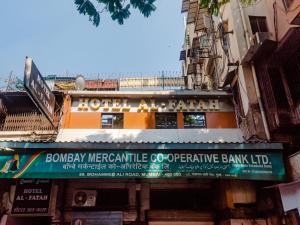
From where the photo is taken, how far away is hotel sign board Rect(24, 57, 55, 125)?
897 centimetres

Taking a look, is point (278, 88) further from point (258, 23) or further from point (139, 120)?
point (139, 120)

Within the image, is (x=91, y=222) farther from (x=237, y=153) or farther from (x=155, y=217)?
(x=237, y=153)

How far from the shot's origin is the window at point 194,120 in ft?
43.3

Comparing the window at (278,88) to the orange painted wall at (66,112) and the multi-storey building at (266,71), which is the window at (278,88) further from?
the orange painted wall at (66,112)

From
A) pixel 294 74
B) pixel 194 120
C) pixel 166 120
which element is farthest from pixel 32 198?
pixel 294 74

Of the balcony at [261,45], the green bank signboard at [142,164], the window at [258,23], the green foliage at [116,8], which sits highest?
the window at [258,23]

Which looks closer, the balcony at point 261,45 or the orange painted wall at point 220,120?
the balcony at point 261,45

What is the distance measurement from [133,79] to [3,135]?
392 inches

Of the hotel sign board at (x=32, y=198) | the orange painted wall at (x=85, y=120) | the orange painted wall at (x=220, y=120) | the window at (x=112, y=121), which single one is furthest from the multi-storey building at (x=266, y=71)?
the hotel sign board at (x=32, y=198)

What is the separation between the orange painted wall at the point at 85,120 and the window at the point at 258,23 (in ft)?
27.9

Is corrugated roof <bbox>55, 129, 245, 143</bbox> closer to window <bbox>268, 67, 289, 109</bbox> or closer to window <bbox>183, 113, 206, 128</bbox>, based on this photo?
window <bbox>183, 113, 206, 128</bbox>

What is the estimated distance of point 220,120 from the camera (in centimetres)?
1317

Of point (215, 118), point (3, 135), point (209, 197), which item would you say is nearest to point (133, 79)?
point (215, 118)

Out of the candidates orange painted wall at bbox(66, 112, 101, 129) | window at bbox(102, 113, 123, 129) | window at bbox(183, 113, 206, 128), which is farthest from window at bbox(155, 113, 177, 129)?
orange painted wall at bbox(66, 112, 101, 129)
